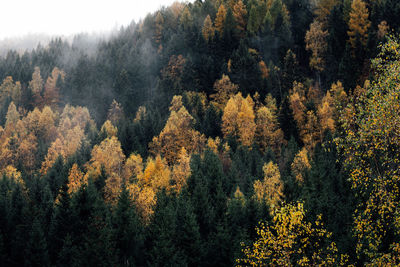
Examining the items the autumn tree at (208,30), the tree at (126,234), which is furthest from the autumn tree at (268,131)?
the autumn tree at (208,30)

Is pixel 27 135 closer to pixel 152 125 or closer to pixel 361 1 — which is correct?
pixel 152 125

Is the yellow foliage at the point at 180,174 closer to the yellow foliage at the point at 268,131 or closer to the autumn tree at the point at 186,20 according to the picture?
the yellow foliage at the point at 268,131

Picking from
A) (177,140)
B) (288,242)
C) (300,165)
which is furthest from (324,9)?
(288,242)

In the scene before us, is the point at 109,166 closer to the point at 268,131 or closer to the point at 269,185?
the point at 269,185

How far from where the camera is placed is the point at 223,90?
87.1m

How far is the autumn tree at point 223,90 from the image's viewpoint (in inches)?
3383

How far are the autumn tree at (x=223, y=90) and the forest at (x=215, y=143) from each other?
23.9 inches

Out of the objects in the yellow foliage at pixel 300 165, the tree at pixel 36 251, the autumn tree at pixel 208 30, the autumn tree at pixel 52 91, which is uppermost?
the autumn tree at pixel 208 30

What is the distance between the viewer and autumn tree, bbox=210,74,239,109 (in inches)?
3383

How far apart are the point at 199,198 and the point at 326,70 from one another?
5951 cm

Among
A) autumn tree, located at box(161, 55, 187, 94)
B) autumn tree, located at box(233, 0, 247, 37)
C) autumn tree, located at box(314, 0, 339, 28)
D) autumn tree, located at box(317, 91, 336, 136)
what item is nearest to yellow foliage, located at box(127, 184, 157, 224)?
autumn tree, located at box(317, 91, 336, 136)

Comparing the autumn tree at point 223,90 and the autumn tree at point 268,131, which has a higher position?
the autumn tree at point 223,90

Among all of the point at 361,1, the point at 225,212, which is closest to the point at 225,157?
the point at 225,212

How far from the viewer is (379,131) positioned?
10484 mm
